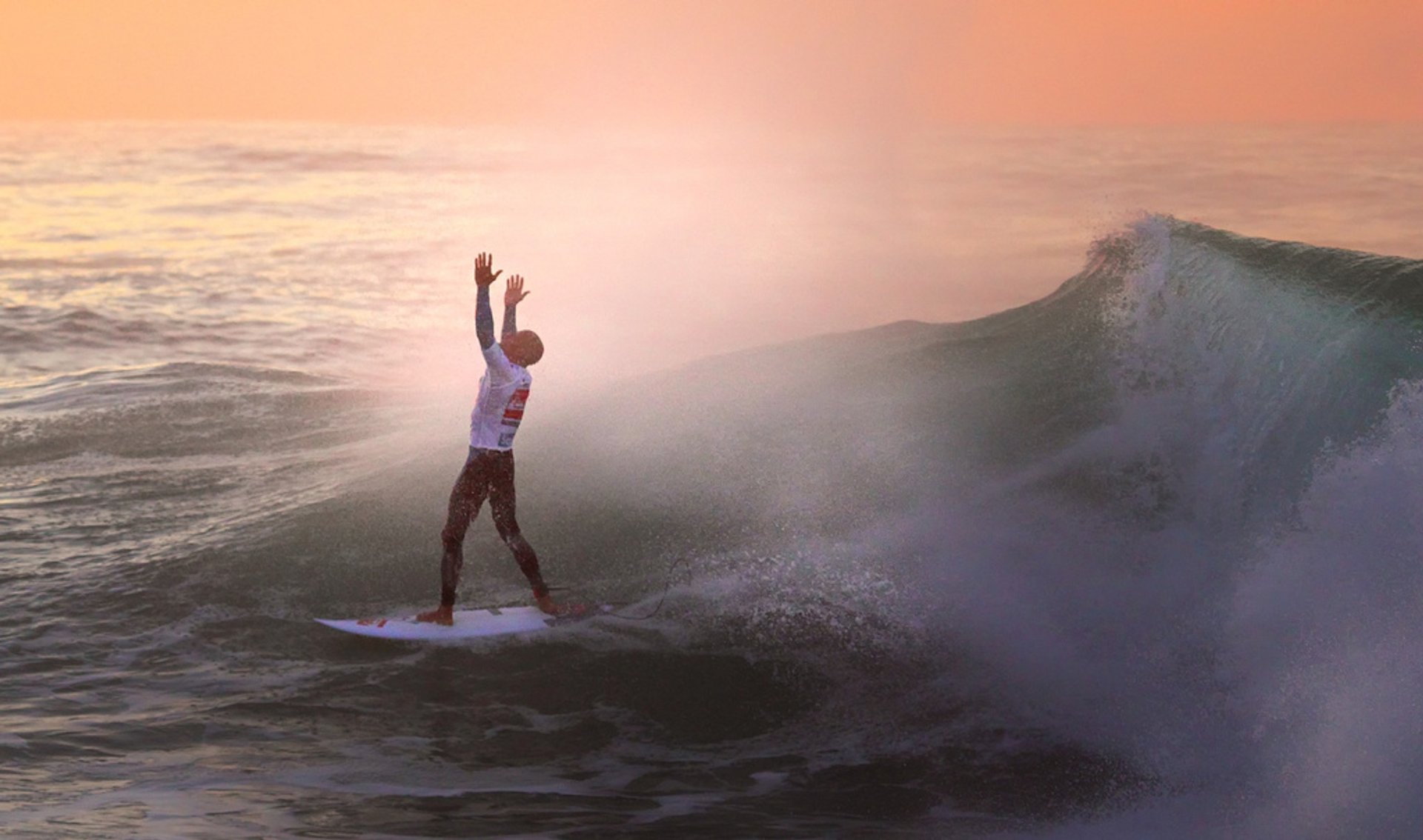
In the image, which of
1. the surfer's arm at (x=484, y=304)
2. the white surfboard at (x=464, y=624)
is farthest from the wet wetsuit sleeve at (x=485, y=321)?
the white surfboard at (x=464, y=624)

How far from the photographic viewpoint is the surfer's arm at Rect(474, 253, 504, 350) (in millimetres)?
9039

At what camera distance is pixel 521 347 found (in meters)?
9.71

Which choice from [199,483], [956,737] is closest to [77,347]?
[199,483]

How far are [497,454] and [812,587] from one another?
9.18 ft

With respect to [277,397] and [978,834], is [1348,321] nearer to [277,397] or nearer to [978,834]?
[978,834]

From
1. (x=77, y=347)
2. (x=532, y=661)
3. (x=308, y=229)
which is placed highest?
(x=308, y=229)

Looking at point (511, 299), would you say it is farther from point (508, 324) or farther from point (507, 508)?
point (507, 508)

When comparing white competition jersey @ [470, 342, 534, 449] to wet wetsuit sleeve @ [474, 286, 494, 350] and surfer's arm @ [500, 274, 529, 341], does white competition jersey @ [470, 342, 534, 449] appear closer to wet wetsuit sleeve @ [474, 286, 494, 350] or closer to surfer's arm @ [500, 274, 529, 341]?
wet wetsuit sleeve @ [474, 286, 494, 350]

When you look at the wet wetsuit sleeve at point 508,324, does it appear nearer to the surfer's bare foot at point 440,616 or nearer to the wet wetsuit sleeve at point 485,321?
the wet wetsuit sleeve at point 485,321

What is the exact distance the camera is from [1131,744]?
9.16m

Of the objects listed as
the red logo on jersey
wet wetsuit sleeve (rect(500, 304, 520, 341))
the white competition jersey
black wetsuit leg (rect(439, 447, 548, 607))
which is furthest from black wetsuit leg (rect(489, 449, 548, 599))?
wet wetsuit sleeve (rect(500, 304, 520, 341))

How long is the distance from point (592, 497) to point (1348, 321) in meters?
6.99

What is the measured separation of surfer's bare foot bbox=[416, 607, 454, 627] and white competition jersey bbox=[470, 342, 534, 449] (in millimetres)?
1285

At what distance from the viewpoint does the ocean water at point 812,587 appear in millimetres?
8414
